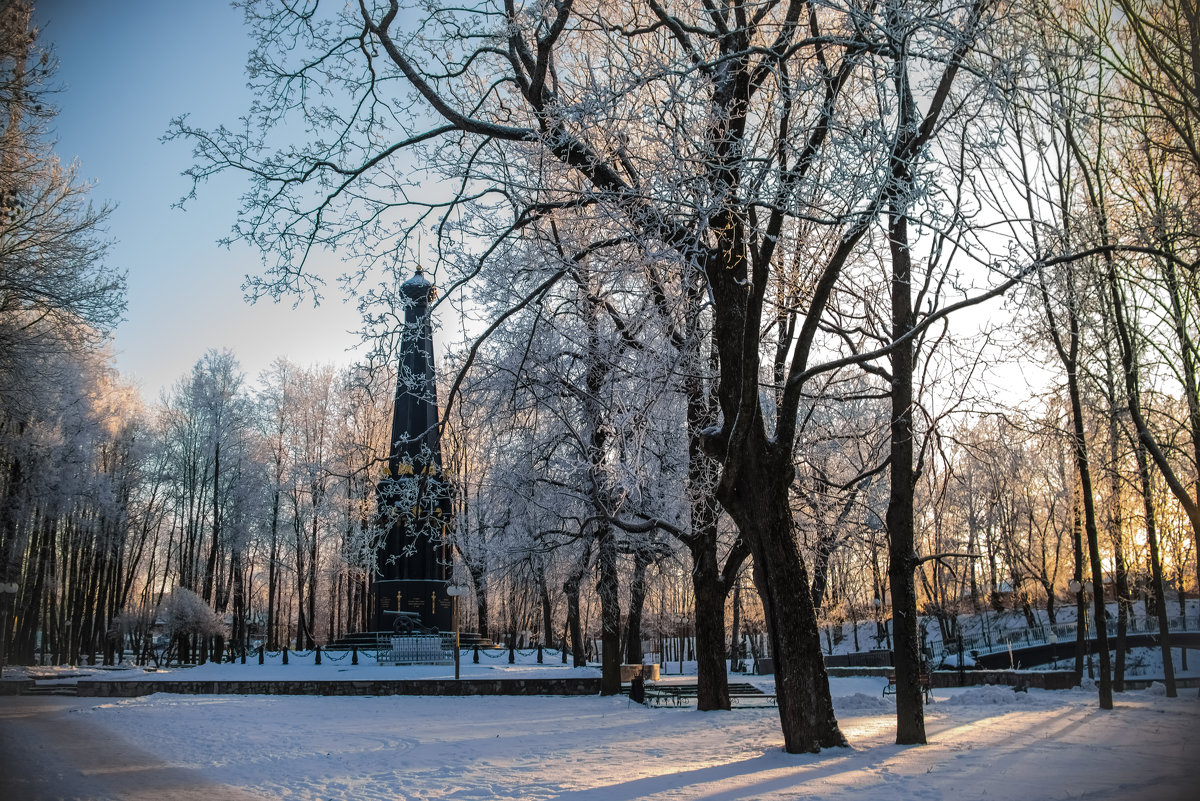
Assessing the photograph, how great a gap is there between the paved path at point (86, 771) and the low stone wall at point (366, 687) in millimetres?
7466

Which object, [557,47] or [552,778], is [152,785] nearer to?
[552,778]

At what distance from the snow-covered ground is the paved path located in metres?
0.05

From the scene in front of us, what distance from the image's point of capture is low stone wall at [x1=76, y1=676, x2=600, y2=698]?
18781mm

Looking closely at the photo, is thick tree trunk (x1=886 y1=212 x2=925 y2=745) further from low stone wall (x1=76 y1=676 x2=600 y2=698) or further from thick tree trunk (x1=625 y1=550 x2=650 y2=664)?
low stone wall (x1=76 y1=676 x2=600 y2=698)

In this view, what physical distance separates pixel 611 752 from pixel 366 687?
37.2 ft

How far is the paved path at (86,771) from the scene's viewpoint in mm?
6695

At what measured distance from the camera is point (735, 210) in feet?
23.6

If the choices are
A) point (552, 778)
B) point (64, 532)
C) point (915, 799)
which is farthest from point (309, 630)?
point (915, 799)

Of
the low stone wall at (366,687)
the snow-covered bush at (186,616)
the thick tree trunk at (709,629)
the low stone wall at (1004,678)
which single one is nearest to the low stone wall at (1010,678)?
the low stone wall at (1004,678)

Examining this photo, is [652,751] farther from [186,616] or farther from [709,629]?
[186,616]

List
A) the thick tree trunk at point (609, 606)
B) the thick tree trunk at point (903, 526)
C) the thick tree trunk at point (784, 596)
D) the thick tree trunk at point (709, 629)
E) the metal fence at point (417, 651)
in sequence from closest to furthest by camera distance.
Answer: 1. the thick tree trunk at point (784, 596)
2. the thick tree trunk at point (903, 526)
3. the thick tree trunk at point (709, 629)
4. the thick tree trunk at point (609, 606)
5. the metal fence at point (417, 651)

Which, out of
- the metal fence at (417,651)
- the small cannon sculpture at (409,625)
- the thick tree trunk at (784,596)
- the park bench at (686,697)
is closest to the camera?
the thick tree trunk at (784,596)

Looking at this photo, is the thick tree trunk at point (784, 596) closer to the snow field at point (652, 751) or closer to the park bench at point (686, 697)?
the snow field at point (652, 751)

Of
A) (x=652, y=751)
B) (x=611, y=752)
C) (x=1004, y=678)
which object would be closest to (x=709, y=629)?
(x=652, y=751)
